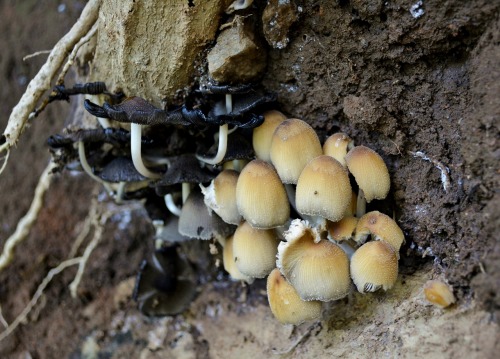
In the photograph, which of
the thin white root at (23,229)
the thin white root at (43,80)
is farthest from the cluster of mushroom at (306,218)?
the thin white root at (23,229)

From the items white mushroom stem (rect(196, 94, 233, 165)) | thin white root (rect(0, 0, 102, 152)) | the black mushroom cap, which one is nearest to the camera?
white mushroom stem (rect(196, 94, 233, 165))

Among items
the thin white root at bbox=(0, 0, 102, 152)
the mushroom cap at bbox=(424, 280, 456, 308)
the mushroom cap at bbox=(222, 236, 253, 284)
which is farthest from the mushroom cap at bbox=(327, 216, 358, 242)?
the thin white root at bbox=(0, 0, 102, 152)

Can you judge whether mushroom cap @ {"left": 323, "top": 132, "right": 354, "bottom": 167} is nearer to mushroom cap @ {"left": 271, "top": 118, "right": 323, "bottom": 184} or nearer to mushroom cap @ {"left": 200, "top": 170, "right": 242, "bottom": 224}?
mushroom cap @ {"left": 271, "top": 118, "right": 323, "bottom": 184}

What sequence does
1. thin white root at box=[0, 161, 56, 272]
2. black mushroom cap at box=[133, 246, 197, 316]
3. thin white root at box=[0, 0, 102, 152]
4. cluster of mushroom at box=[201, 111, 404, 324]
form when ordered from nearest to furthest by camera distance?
cluster of mushroom at box=[201, 111, 404, 324] < thin white root at box=[0, 0, 102, 152] < thin white root at box=[0, 161, 56, 272] < black mushroom cap at box=[133, 246, 197, 316]

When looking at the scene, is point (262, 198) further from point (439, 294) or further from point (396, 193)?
point (439, 294)

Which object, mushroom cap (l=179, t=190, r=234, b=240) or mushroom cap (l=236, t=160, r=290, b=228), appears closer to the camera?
mushroom cap (l=236, t=160, r=290, b=228)

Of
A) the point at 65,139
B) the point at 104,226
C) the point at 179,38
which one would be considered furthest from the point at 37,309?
the point at 179,38
